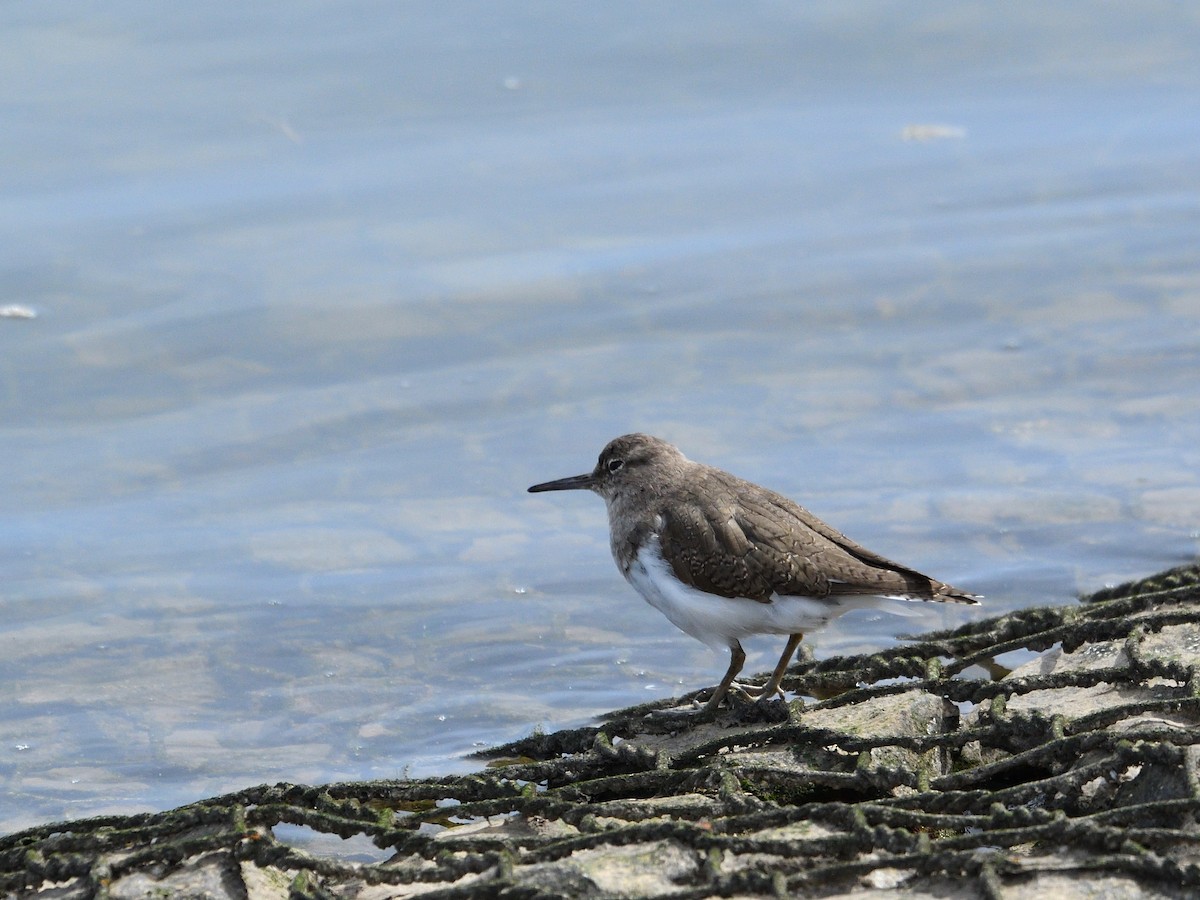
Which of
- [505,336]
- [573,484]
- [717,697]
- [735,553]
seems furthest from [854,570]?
[505,336]

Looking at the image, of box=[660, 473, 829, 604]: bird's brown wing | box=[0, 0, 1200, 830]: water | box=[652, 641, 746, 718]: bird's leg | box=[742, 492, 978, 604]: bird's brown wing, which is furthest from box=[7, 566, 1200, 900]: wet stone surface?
box=[0, 0, 1200, 830]: water

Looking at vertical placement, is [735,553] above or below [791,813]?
above

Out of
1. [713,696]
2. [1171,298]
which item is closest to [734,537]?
[713,696]

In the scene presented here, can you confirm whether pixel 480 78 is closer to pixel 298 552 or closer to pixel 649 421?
pixel 649 421

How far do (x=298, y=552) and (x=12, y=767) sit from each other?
6.69 feet

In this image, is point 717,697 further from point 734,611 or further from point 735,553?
point 735,553

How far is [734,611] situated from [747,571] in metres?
0.16

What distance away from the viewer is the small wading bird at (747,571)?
17.1 ft

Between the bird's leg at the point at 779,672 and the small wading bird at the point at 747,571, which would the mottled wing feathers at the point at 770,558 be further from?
the bird's leg at the point at 779,672

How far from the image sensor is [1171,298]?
9.85m

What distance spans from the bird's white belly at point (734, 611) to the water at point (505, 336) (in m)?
1.09

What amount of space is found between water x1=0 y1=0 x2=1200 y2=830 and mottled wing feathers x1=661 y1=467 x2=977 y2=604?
1.24m

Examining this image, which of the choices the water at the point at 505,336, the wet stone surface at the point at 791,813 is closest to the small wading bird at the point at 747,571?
the wet stone surface at the point at 791,813

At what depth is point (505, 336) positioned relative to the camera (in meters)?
9.38
